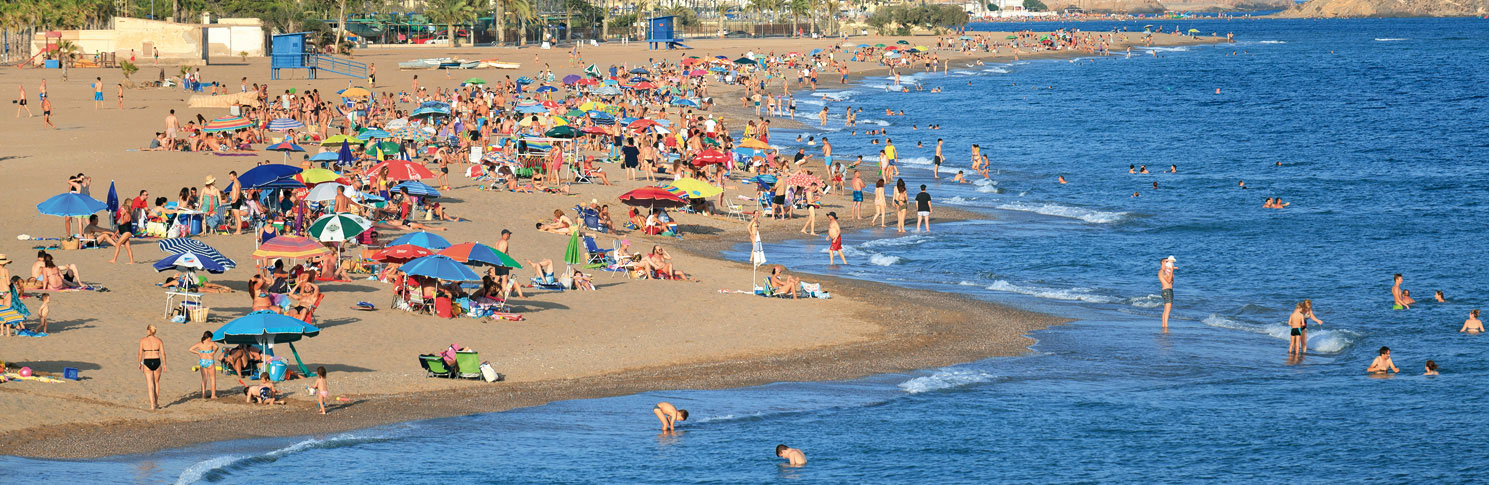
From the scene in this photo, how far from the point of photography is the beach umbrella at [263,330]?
15930mm

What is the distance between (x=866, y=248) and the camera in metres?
30.0

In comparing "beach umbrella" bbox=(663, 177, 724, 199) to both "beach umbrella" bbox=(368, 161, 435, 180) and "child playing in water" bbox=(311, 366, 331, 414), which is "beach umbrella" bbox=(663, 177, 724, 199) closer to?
"beach umbrella" bbox=(368, 161, 435, 180)

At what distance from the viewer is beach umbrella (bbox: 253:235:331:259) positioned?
19.8 m

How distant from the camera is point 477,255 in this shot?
20.2m

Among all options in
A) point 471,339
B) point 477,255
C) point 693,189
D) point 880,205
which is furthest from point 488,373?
point 880,205

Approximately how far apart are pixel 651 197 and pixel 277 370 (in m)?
13.1

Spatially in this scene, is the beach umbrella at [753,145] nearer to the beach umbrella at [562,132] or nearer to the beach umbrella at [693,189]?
the beach umbrella at [562,132]

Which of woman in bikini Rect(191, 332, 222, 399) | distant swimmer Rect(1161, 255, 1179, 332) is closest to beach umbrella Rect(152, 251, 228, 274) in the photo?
woman in bikini Rect(191, 332, 222, 399)

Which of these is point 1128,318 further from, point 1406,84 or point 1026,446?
point 1406,84

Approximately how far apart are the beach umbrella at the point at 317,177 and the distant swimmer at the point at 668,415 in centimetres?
1295

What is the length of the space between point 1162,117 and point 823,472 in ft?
198

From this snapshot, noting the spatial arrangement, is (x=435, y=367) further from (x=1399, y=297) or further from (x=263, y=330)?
(x=1399, y=297)

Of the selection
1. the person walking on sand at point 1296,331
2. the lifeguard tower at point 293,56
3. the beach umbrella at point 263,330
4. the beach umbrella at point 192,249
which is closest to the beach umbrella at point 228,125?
the beach umbrella at point 192,249

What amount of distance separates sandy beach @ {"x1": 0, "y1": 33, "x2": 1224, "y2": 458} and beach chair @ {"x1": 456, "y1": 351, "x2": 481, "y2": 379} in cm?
19
